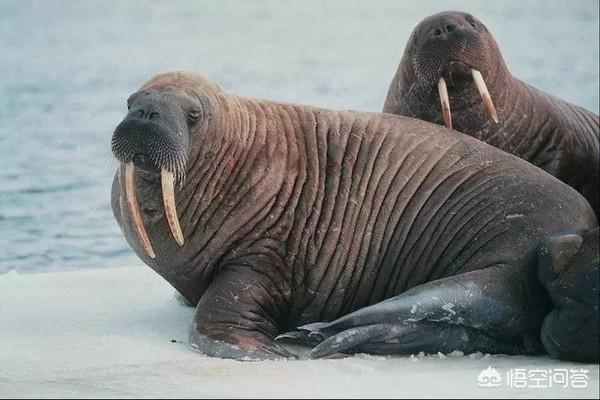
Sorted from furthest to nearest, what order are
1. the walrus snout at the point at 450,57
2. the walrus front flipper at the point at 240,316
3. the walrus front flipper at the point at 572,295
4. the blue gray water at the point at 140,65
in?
the blue gray water at the point at 140,65 < the walrus snout at the point at 450,57 < the walrus front flipper at the point at 240,316 < the walrus front flipper at the point at 572,295

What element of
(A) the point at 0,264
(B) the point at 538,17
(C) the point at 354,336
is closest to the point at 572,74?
(B) the point at 538,17

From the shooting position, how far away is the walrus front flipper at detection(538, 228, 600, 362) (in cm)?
526

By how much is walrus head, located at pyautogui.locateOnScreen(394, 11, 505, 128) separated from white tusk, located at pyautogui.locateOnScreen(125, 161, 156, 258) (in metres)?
1.73

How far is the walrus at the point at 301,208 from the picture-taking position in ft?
19.5

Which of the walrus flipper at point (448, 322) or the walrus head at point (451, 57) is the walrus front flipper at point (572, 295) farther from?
the walrus head at point (451, 57)

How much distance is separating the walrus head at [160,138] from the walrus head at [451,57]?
4.46ft

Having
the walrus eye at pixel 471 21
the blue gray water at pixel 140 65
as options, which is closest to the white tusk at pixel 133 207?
the walrus eye at pixel 471 21

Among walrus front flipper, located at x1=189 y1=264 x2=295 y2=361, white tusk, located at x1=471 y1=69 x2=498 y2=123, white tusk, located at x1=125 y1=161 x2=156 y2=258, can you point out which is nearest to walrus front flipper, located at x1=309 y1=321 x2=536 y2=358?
walrus front flipper, located at x1=189 y1=264 x2=295 y2=361

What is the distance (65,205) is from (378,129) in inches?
201

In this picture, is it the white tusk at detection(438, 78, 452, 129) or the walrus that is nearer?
the walrus

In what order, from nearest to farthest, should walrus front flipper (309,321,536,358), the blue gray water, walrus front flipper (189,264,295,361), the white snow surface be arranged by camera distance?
the white snow surface → walrus front flipper (309,321,536,358) → walrus front flipper (189,264,295,361) → the blue gray water

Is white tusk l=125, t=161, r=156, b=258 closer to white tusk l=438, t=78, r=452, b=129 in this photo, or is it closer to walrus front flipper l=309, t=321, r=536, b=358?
walrus front flipper l=309, t=321, r=536, b=358

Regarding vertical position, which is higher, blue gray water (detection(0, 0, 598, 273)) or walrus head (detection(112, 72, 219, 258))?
walrus head (detection(112, 72, 219, 258))

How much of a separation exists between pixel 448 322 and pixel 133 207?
4.89ft
